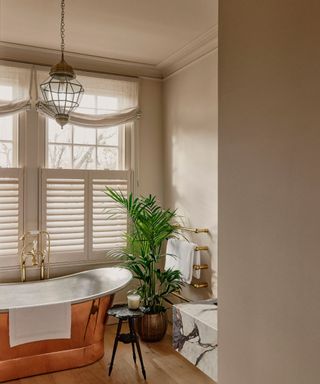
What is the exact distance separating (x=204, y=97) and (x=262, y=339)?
9.37 ft

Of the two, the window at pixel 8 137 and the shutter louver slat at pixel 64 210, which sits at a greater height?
the window at pixel 8 137

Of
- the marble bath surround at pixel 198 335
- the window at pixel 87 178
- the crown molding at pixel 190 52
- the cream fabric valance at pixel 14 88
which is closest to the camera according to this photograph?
the marble bath surround at pixel 198 335

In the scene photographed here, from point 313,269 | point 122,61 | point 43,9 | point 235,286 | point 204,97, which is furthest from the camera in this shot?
point 122,61

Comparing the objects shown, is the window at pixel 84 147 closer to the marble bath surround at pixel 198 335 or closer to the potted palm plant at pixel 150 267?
the potted palm plant at pixel 150 267

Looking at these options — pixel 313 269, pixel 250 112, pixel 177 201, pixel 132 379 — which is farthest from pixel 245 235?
pixel 177 201

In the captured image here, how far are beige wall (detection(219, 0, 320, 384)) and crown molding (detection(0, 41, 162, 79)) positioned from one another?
9.51 ft

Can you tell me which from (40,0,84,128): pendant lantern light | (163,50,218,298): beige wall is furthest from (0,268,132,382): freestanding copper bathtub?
(40,0,84,128): pendant lantern light

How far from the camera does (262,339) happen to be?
129 centimetres

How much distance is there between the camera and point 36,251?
12.8 ft

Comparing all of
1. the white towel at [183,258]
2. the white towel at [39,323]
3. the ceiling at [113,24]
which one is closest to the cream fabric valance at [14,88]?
the ceiling at [113,24]

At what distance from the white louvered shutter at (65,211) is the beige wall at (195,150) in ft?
3.30

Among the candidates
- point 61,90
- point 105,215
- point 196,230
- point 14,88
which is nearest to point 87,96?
point 14,88

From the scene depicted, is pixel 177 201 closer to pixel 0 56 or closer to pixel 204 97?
pixel 204 97

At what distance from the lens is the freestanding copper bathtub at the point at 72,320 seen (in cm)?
307
